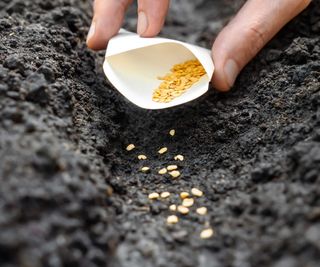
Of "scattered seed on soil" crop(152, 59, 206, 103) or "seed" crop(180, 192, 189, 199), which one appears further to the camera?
"scattered seed on soil" crop(152, 59, 206, 103)

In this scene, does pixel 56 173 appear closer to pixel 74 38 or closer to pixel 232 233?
pixel 232 233

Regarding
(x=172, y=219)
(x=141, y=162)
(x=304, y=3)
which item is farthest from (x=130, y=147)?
(x=304, y=3)

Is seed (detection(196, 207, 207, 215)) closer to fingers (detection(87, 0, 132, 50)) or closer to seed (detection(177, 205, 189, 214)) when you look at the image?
seed (detection(177, 205, 189, 214))

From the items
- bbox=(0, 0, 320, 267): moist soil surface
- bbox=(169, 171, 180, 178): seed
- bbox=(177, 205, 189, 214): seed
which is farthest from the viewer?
bbox=(169, 171, 180, 178): seed

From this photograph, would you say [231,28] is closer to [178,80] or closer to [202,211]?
[178,80]

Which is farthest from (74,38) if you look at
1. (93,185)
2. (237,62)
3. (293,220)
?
(293,220)

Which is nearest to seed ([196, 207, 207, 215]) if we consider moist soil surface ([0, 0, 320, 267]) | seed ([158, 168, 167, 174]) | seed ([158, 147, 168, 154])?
moist soil surface ([0, 0, 320, 267])

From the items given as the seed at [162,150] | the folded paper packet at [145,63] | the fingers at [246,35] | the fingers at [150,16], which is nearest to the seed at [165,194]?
the seed at [162,150]
